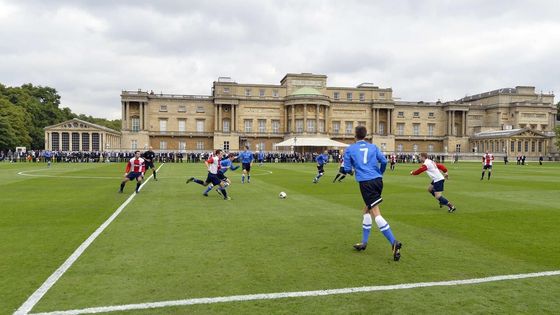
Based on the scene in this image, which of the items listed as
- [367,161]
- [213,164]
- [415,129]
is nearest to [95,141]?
[415,129]

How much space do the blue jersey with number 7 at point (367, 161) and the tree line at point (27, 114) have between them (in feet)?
268

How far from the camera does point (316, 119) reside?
3477 inches

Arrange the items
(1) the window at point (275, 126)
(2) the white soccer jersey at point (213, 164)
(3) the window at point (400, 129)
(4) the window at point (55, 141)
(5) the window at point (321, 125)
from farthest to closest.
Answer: (3) the window at point (400, 129) → (1) the window at point (275, 126) → (5) the window at point (321, 125) → (4) the window at point (55, 141) → (2) the white soccer jersey at point (213, 164)

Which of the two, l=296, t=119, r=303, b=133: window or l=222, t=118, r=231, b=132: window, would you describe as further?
l=222, t=118, r=231, b=132: window

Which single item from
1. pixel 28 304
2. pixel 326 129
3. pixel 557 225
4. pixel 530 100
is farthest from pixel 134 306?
pixel 530 100

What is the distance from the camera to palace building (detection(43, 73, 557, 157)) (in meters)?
89.1

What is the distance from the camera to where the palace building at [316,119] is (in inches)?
3509

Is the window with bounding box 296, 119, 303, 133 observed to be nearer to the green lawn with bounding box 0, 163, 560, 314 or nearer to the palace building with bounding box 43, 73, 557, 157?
the palace building with bounding box 43, 73, 557, 157

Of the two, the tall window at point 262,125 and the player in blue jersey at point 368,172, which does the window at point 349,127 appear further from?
the player in blue jersey at point 368,172

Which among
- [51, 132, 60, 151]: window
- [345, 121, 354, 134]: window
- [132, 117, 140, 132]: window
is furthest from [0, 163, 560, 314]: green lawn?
[345, 121, 354, 134]: window

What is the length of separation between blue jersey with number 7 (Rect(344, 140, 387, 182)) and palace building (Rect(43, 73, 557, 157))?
7881 centimetres

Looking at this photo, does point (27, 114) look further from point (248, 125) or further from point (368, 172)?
point (368, 172)

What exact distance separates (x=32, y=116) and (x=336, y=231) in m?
97.0

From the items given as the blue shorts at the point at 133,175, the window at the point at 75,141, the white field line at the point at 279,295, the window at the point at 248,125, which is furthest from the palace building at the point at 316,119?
the white field line at the point at 279,295
